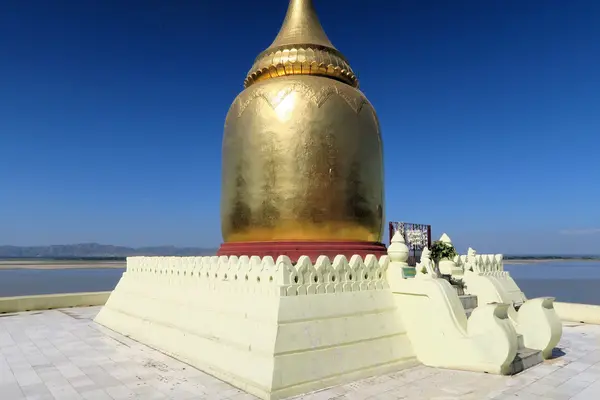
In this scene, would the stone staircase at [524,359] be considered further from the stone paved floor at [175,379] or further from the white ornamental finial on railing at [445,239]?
the white ornamental finial on railing at [445,239]

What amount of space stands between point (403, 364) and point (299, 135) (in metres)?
5.87

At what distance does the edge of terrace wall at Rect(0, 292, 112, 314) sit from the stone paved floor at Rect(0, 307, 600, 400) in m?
7.11

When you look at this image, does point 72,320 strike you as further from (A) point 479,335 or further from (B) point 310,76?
(A) point 479,335

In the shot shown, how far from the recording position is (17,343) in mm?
11547

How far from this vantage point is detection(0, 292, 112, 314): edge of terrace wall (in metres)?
17.4

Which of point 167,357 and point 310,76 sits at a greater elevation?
point 310,76

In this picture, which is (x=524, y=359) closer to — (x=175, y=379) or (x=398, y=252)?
A: (x=398, y=252)

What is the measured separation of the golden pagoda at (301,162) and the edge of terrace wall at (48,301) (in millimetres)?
10013

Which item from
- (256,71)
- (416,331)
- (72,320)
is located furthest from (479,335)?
(72,320)

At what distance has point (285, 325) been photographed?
25.5ft

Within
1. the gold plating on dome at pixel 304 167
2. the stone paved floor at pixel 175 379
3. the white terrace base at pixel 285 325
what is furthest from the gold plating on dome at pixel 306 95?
the stone paved floor at pixel 175 379

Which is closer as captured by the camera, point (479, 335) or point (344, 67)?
point (479, 335)

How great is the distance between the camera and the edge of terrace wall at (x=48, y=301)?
17438 millimetres

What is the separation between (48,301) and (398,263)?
15.1m
